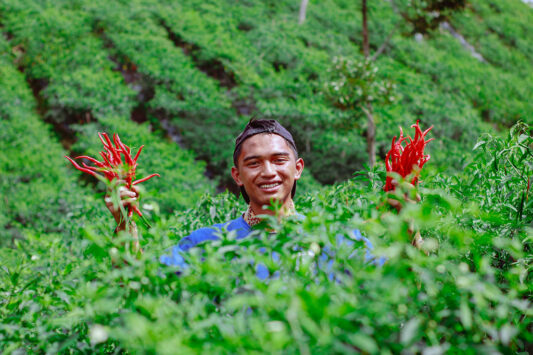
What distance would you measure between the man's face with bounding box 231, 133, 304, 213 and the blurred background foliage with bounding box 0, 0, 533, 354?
0.69 feet

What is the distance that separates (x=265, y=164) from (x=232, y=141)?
7.23 meters

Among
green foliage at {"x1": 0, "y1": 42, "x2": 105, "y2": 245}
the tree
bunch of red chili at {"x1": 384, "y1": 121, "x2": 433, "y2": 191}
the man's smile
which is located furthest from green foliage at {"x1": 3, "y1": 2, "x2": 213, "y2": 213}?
bunch of red chili at {"x1": 384, "y1": 121, "x2": 433, "y2": 191}

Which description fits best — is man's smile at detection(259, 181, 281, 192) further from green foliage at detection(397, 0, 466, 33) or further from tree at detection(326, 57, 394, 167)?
green foliage at detection(397, 0, 466, 33)

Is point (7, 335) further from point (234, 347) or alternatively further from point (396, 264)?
point (396, 264)

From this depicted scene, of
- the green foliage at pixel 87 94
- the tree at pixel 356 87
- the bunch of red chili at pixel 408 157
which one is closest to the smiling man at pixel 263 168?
the bunch of red chili at pixel 408 157

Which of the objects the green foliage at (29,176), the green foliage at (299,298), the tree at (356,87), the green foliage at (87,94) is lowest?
the green foliage at (29,176)

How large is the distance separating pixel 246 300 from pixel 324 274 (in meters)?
0.26

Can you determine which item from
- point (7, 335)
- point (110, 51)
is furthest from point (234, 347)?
point (110, 51)

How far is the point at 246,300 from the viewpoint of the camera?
704 mm

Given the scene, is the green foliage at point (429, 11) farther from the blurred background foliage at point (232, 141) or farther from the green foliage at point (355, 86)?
the green foliage at point (355, 86)

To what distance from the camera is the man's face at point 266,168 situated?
2.00 meters

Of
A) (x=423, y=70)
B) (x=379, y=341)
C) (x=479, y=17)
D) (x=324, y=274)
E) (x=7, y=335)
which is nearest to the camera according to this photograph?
(x=379, y=341)

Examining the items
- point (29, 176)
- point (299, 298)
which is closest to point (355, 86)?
point (29, 176)

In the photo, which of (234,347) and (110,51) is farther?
(110,51)
